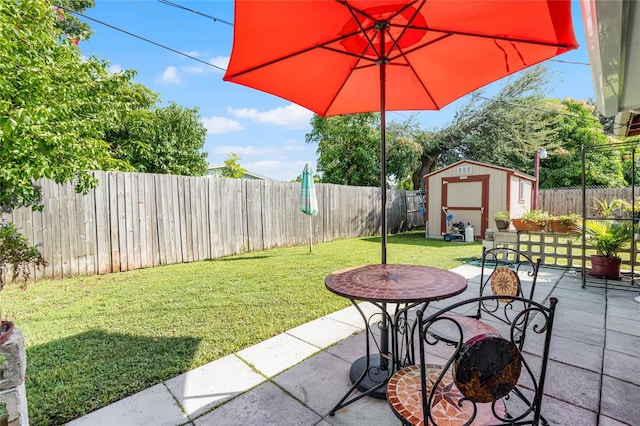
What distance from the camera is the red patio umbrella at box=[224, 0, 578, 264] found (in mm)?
1652

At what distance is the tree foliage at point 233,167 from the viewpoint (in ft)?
55.1

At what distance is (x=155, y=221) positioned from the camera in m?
5.63

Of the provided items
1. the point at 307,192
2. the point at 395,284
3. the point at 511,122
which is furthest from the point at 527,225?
the point at 511,122

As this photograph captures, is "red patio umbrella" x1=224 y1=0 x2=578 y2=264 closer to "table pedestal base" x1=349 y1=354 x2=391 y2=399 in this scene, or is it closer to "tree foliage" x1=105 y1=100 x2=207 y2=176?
"table pedestal base" x1=349 y1=354 x2=391 y2=399

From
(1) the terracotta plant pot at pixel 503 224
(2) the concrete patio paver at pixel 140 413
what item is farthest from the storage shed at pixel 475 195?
(2) the concrete patio paver at pixel 140 413

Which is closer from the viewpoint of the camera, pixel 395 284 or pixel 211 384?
pixel 395 284

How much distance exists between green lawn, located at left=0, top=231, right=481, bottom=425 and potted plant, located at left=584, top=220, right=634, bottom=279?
2060mm

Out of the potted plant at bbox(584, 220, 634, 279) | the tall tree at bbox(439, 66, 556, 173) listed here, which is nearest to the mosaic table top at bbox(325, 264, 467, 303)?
the potted plant at bbox(584, 220, 634, 279)

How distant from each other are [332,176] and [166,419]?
1385 centimetres

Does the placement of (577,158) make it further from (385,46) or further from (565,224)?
(385,46)

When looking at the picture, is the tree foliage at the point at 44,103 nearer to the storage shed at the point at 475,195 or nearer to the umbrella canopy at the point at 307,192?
the umbrella canopy at the point at 307,192

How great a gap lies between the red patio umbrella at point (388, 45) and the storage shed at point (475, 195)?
7.25m

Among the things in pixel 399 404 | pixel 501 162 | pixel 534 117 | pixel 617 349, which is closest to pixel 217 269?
pixel 399 404

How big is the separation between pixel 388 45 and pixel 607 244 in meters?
4.53
